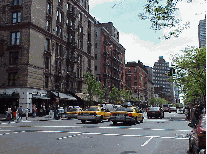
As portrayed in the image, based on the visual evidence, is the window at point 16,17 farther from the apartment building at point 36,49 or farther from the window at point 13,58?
the window at point 13,58

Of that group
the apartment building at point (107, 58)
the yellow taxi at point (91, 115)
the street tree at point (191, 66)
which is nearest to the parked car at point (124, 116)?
the yellow taxi at point (91, 115)

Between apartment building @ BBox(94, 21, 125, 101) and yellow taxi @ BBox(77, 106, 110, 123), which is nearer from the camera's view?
yellow taxi @ BBox(77, 106, 110, 123)

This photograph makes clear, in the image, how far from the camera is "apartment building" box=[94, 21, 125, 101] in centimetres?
7200

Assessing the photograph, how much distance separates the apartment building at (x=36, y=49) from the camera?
38.6 m

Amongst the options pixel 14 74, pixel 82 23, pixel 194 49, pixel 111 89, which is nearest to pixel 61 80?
pixel 14 74

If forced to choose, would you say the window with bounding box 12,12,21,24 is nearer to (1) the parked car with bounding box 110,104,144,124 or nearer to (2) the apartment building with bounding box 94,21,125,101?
(1) the parked car with bounding box 110,104,144,124

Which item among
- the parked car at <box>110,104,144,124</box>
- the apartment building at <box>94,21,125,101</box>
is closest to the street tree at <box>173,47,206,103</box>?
the parked car at <box>110,104,144,124</box>

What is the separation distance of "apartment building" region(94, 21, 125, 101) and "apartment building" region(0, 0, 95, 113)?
19.4 meters

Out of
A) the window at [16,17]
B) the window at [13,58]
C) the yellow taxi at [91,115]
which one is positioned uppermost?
the window at [16,17]

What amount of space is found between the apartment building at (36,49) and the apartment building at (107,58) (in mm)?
19397

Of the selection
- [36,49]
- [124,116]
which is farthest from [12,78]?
[124,116]

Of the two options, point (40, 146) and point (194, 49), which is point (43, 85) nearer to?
point (194, 49)

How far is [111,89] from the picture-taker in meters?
77.3

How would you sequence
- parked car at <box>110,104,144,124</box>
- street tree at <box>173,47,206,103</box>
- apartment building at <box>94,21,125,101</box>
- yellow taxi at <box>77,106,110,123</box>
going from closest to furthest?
1. parked car at <box>110,104,144,124</box>
2. yellow taxi at <box>77,106,110,123</box>
3. street tree at <box>173,47,206,103</box>
4. apartment building at <box>94,21,125,101</box>
